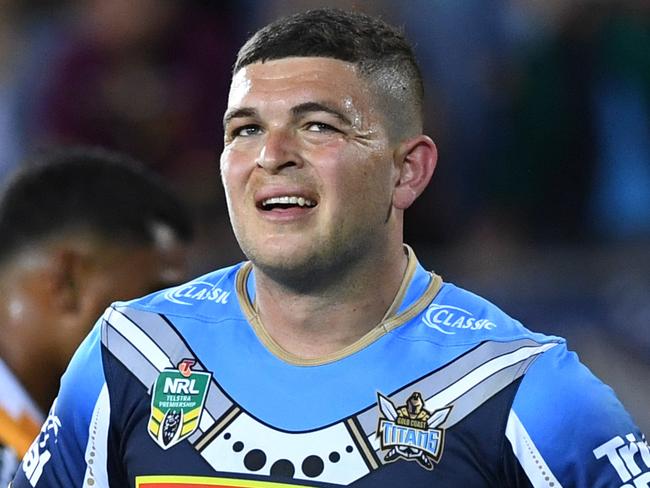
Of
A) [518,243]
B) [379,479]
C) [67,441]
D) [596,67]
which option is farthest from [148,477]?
[596,67]

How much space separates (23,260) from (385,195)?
1778 mm

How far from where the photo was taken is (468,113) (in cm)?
667

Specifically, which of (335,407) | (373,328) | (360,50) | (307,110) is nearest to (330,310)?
(373,328)

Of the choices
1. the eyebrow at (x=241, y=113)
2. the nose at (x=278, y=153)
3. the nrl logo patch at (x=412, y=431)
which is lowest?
the nrl logo patch at (x=412, y=431)

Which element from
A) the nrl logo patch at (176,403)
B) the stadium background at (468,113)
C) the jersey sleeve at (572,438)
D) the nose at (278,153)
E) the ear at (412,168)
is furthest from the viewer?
the stadium background at (468,113)

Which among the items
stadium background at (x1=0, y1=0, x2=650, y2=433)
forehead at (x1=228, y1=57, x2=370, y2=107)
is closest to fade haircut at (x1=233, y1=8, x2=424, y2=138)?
forehead at (x1=228, y1=57, x2=370, y2=107)

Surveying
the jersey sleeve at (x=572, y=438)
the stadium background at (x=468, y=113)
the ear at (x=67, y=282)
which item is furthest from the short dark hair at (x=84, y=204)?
the stadium background at (x=468, y=113)

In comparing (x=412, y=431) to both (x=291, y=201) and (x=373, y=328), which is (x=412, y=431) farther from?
(x=291, y=201)

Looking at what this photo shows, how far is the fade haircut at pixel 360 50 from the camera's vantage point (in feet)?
9.16

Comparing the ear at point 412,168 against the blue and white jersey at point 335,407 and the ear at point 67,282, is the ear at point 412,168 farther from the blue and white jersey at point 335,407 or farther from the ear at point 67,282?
the ear at point 67,282

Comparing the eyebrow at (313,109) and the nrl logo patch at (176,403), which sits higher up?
the eyebrow at (313,109)

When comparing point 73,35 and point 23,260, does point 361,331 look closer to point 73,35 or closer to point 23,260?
point 23,260

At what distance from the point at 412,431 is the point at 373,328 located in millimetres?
276

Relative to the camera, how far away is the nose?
8.77ft
